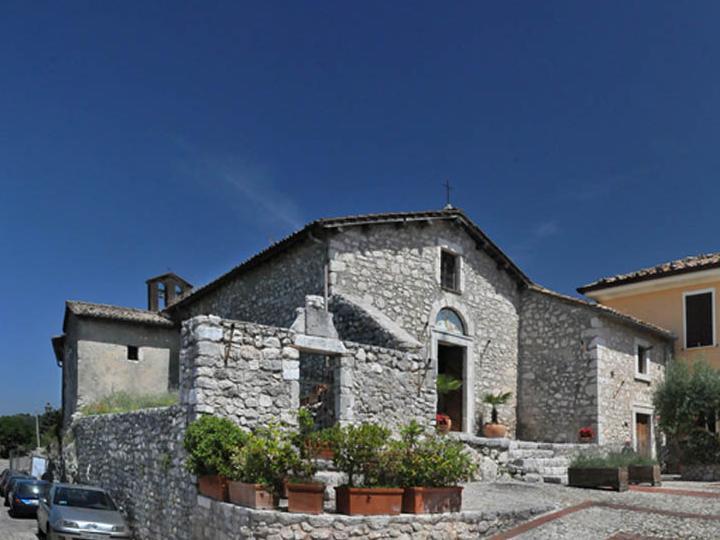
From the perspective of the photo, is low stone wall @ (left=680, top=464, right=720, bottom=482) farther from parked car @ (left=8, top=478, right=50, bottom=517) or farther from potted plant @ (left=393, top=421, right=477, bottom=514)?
parked car @ (left=8, top=478, right=50, bottom=517)

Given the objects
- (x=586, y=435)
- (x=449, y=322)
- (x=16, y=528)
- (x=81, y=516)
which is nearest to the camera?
(x=81, y=516)

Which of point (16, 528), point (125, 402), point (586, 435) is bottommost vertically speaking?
point (16, 528)

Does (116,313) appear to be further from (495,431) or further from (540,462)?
(540,462)

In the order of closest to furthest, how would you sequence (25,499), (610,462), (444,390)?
1. (610,462)
2. (444,390)
3. (25,499)

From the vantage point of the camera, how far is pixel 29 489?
755 inches

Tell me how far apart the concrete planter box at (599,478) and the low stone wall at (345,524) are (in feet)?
10.4

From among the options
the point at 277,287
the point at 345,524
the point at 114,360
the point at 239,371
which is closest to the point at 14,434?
the point at 114,360

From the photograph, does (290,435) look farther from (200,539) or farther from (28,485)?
(28,485)

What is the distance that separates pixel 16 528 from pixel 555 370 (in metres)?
14.2

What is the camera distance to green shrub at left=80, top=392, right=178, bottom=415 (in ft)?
59.2

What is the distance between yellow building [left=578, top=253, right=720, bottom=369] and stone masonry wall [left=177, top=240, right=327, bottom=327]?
1198cm

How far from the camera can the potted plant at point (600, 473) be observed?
12.4m

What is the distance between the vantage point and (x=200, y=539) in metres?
10.3

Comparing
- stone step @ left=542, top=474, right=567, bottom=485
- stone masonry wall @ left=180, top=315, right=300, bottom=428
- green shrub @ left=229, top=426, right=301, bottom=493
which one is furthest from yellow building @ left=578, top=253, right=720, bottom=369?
A: green shrub @ left=229, top=426, right=301, bottom=493
